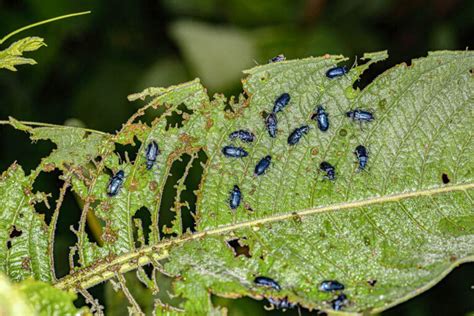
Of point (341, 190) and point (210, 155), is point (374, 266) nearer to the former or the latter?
point (341, 190)

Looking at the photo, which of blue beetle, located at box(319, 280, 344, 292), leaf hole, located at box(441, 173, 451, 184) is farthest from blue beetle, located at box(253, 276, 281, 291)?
leaf hole, located at box(441, 173, 451, 184)

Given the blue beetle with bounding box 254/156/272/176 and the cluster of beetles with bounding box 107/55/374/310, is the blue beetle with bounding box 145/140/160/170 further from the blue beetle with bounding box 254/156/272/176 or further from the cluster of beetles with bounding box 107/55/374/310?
the blue beetle with bounding box 254/156/272/176

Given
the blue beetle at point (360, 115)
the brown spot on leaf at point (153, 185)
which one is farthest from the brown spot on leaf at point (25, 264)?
the blue beetle at point (360, 115)

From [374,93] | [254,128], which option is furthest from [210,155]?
[374,93]

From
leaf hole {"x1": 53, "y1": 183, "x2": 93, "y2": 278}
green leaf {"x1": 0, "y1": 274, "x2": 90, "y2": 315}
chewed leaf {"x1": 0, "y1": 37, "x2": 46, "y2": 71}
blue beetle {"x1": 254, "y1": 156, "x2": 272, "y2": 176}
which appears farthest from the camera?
leaf hole {"x1": 53, "y1": 183, "x2": 93, "y2": 278}

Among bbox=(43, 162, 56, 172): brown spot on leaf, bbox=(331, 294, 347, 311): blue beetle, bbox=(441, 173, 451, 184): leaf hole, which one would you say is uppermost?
bbox=(43, 162, 56, 172): brown spot on leaf

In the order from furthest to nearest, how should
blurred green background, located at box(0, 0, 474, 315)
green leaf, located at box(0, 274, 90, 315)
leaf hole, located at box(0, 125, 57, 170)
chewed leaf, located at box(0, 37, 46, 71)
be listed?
blurred green background, located at box(0, 0, 474, 315) → leaf hole, located at box(0, 125, 57, 170) → chewed leaf, located at box(0, 37, 46, 71) → green leaf, located at box(0, 274, 90, 315)
